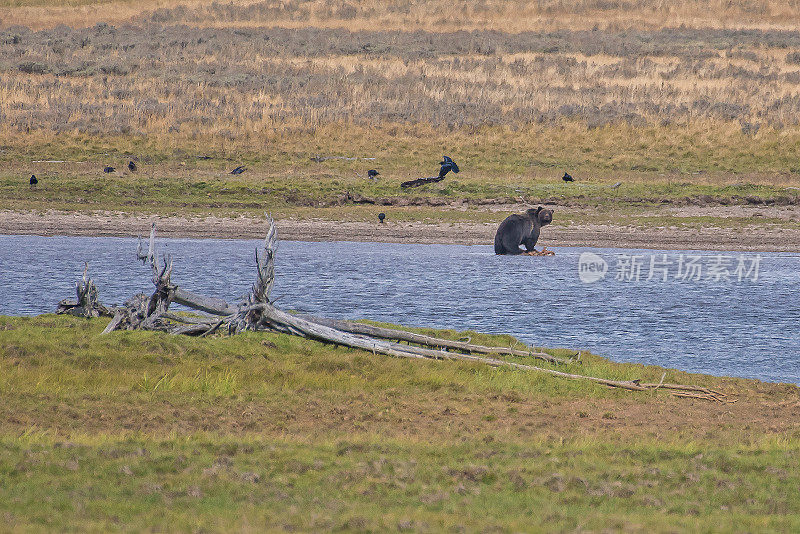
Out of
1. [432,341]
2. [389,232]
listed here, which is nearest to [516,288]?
[389,232]

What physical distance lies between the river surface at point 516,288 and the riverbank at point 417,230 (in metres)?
0.57

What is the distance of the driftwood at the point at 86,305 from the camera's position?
1511 centimetres

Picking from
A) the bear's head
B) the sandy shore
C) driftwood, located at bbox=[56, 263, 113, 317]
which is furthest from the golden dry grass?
driftwood, located at bbox=[56, 263, 113, 317]

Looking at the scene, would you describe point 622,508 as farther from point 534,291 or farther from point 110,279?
point 110,279

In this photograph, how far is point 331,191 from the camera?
32.3 meters

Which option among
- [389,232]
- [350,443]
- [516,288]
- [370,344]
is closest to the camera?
[350,443]

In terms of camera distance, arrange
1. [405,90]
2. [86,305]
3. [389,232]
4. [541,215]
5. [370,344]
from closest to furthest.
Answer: [370,344] → [86,305] → [541,215] → [389,232] → [405,90]

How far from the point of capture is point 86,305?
1515 cm

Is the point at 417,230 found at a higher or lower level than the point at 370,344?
higher

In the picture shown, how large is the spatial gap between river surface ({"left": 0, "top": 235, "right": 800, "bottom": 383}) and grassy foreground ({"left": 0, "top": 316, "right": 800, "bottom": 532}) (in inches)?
119

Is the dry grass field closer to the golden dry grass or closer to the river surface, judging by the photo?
the golden dry grass

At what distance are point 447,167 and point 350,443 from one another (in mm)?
23899

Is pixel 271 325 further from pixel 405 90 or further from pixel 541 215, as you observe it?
pixel 405 90

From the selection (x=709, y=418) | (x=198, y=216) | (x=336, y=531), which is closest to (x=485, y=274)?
(x=198, y=216)
